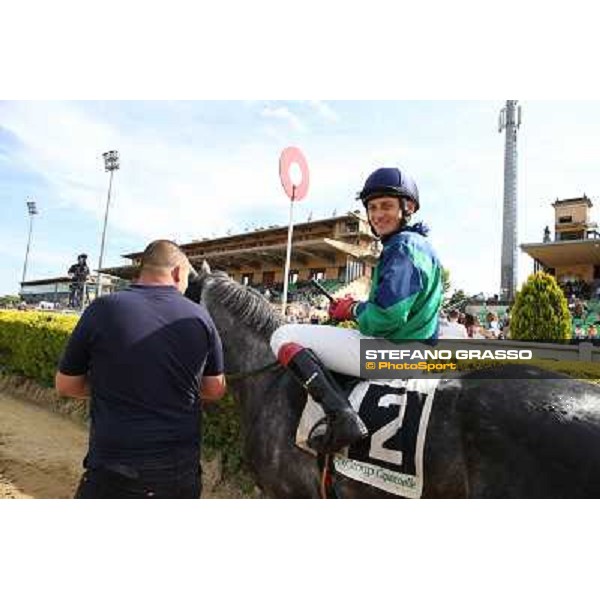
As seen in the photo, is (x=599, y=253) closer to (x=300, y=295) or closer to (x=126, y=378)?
(x=300, y=295)

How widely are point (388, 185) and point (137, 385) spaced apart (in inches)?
64.2

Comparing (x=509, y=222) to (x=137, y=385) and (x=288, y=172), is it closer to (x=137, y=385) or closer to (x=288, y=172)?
(x=288, y=172)

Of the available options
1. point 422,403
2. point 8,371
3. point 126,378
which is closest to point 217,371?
point 126,378

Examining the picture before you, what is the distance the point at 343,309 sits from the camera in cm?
270

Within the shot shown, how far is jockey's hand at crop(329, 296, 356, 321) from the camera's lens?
266cm

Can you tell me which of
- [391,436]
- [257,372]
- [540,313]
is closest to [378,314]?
[391,436]

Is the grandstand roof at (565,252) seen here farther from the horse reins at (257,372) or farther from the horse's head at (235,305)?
the horse reins at (257,372)

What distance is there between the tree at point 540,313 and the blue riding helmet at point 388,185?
23.8 feet

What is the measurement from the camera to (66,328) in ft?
25.2

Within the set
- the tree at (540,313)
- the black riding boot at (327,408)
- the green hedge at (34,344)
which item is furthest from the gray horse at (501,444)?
the tree at (540,313)

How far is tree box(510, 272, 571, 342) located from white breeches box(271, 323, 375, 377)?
291 inches

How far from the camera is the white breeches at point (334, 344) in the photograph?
242 cm

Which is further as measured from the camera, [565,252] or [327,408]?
[565,252]

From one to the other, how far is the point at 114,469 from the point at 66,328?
6.65m
